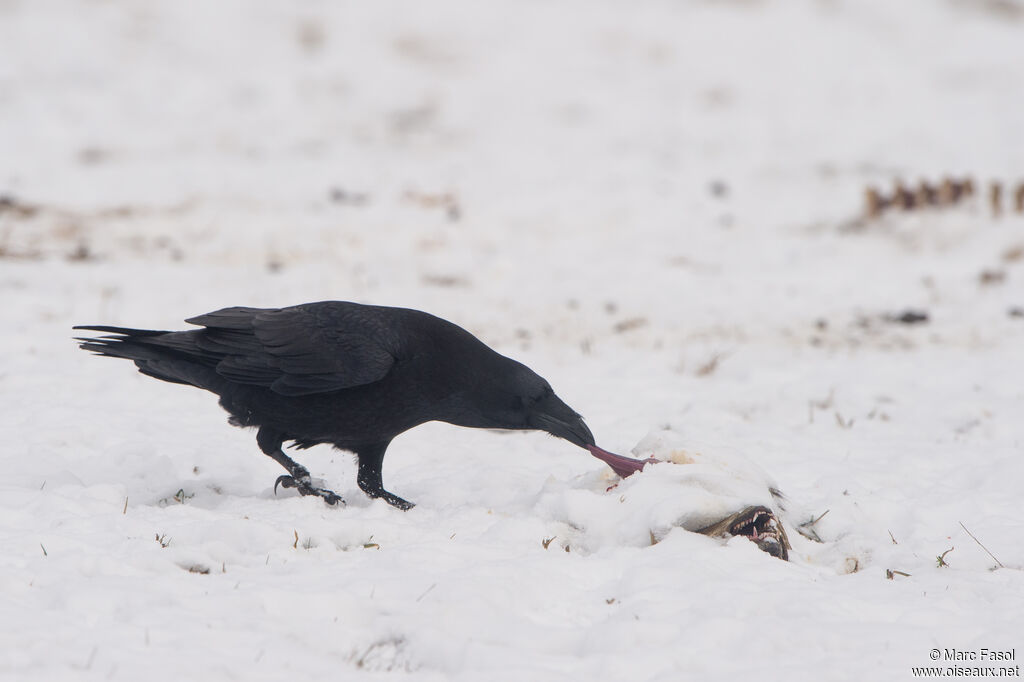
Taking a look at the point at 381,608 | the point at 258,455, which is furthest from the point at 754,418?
the point at 381,608

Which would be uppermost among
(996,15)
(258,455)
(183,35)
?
(996,15)

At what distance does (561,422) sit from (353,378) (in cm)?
95

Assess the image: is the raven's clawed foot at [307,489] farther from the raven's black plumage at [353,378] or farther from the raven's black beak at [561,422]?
the raven's black beak at [561,422]

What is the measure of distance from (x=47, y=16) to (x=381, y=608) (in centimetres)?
1750

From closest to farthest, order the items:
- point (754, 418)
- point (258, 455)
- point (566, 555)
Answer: point (566, 555) → point (258, 455) → point (754, 418)

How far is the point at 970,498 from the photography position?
14.5 ft

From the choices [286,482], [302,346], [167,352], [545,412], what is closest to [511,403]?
[545,412]

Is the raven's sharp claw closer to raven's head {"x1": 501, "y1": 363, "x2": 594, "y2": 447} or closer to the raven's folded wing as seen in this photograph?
the raven's folded wing

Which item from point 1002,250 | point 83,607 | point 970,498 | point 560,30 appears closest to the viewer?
point 83,607

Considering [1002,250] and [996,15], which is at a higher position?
[996,15]

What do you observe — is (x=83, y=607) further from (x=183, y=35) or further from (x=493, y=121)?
(x=183, y=35)

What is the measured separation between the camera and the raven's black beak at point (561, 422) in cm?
428

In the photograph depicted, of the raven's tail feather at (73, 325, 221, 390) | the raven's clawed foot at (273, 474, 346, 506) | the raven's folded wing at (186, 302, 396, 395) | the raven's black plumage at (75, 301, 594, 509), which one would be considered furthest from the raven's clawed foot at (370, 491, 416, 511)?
the raven's tail feather at (73, 325, 221, 390)

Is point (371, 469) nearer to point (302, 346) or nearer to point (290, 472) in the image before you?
point (290, 472)
